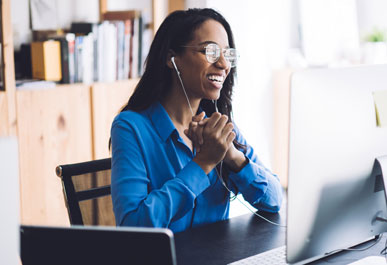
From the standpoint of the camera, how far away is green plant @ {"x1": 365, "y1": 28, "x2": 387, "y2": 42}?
377 centimetres

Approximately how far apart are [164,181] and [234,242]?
30 centimetres

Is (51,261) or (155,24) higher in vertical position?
(155,24)

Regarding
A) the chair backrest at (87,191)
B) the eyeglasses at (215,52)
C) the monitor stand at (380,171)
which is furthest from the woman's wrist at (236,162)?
the monitor stand at (380,171)

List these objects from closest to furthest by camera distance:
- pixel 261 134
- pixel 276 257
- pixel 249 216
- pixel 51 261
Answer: pixel 51 261 < pixel 276 257 < pixel 249 216 < pixel 261 134

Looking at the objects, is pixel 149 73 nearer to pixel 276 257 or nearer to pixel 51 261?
pixel 276 257

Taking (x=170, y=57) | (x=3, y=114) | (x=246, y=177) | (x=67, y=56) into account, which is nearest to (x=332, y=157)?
(x=246, y=177)

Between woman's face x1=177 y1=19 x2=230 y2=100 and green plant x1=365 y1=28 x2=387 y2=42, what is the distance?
2.50 metres

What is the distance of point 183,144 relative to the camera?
Answer: 5.26 feet

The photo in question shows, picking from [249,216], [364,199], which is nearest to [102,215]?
[249,216]

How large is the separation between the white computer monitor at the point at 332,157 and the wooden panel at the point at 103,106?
213 centimetres

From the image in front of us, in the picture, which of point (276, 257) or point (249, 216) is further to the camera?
point (249, 216)

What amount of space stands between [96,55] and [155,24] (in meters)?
0.47

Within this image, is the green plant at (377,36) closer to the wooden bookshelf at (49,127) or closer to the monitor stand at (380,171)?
the wooden bookshelf at (49,127)

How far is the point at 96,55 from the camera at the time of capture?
10.1ft
